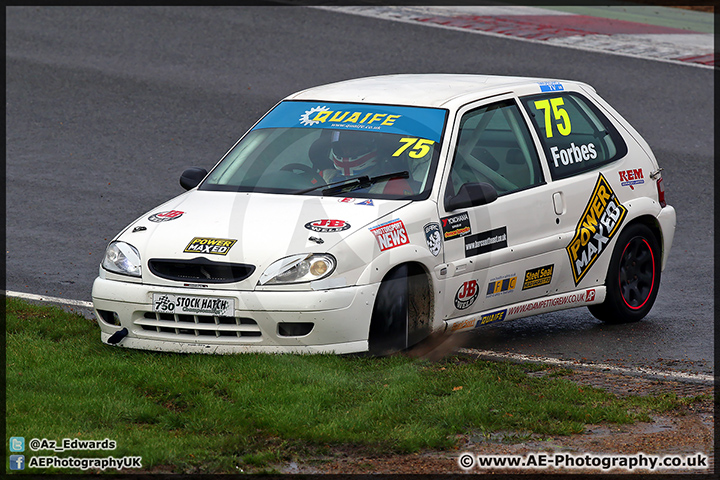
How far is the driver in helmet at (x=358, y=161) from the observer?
291 inches

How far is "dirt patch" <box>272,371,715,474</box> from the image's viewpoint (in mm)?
5324

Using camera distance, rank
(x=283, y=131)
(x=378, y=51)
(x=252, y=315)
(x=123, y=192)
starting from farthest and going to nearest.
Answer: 1. (x=378, y=51)
2. (x=123, y=192)
3. (x=283, y=131)
4. (x=252, y=315)

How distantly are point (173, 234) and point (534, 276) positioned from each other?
2.60 m

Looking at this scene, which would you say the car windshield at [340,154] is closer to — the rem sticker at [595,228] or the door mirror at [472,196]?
the door mirror at [472,196]

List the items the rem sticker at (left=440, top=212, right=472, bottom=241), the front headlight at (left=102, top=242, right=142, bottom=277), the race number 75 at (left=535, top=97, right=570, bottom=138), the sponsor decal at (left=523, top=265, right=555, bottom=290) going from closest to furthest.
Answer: the front headlight at (left=102, top=242, right=142, bottom=277)
the rem sticker at (left=440, top=212, right=472, bottom=241)
the sponsor decal at (left=523, top=265, right=555, bottom=290)
the race number 75 at (left=535, top=97, right=570, bottom=138)

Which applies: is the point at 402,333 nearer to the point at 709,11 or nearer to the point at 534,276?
the point at 534,276

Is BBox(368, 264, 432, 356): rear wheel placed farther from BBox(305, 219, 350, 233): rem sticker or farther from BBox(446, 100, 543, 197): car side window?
BBox(446, 100, 543, 197): car side window

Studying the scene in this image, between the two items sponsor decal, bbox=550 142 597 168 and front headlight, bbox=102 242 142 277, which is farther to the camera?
sponsor decal, bbox=550 142 597 168

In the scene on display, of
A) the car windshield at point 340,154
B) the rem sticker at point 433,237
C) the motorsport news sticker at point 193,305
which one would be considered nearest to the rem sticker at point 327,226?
the car windshield at point 340,154

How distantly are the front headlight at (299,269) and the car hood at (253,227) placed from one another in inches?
1.6

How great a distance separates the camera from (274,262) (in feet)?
21.9

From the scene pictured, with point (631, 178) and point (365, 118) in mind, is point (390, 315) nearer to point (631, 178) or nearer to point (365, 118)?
point (365, 118)

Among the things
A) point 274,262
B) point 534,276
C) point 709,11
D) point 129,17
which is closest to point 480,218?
point 534,276

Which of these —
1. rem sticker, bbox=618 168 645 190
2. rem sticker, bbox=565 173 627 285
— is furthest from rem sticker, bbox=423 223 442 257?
rem sticker, bbox=618 168 645 190
